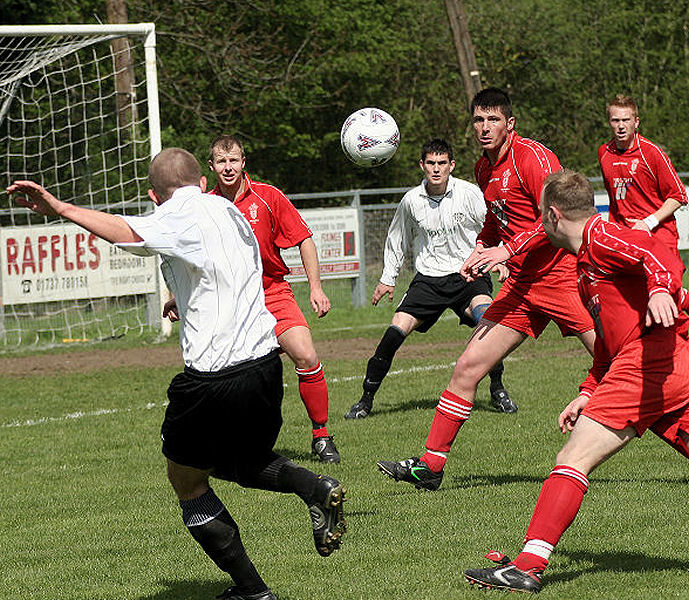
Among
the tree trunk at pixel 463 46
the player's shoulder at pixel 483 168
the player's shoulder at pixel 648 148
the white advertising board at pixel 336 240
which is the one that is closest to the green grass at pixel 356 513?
the player's shoulder at pixel 483 168

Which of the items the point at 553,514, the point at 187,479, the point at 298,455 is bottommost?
the point at 298,455

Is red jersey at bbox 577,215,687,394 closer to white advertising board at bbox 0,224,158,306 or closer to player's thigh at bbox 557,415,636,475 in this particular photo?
player's thigh at bbox 557,415,636,475

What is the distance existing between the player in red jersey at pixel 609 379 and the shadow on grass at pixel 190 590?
3.74 feet

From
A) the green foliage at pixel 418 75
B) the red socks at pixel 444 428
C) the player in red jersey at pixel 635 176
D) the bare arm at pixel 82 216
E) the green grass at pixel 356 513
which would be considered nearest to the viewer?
the bare arm at pixel 82 216

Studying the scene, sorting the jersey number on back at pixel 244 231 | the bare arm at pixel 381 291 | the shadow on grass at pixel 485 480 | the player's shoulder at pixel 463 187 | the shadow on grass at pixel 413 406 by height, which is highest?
the jersey number on back at pixel 244 231

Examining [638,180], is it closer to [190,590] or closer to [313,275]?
[313,275]

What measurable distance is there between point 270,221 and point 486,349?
2044 millimetres

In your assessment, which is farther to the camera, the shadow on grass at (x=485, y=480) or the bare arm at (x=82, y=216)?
the shadow on grass at (x=485, y=480)

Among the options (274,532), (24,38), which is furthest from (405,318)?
(24,38)

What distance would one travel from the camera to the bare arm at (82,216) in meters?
4.02

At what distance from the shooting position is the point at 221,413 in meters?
4.40

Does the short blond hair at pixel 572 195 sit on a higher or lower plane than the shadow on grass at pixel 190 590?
higher

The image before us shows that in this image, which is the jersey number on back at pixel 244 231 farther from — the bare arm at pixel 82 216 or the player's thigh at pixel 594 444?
the player's thigh at pixel 594 444

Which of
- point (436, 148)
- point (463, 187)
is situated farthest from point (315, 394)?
point (463, 187)
